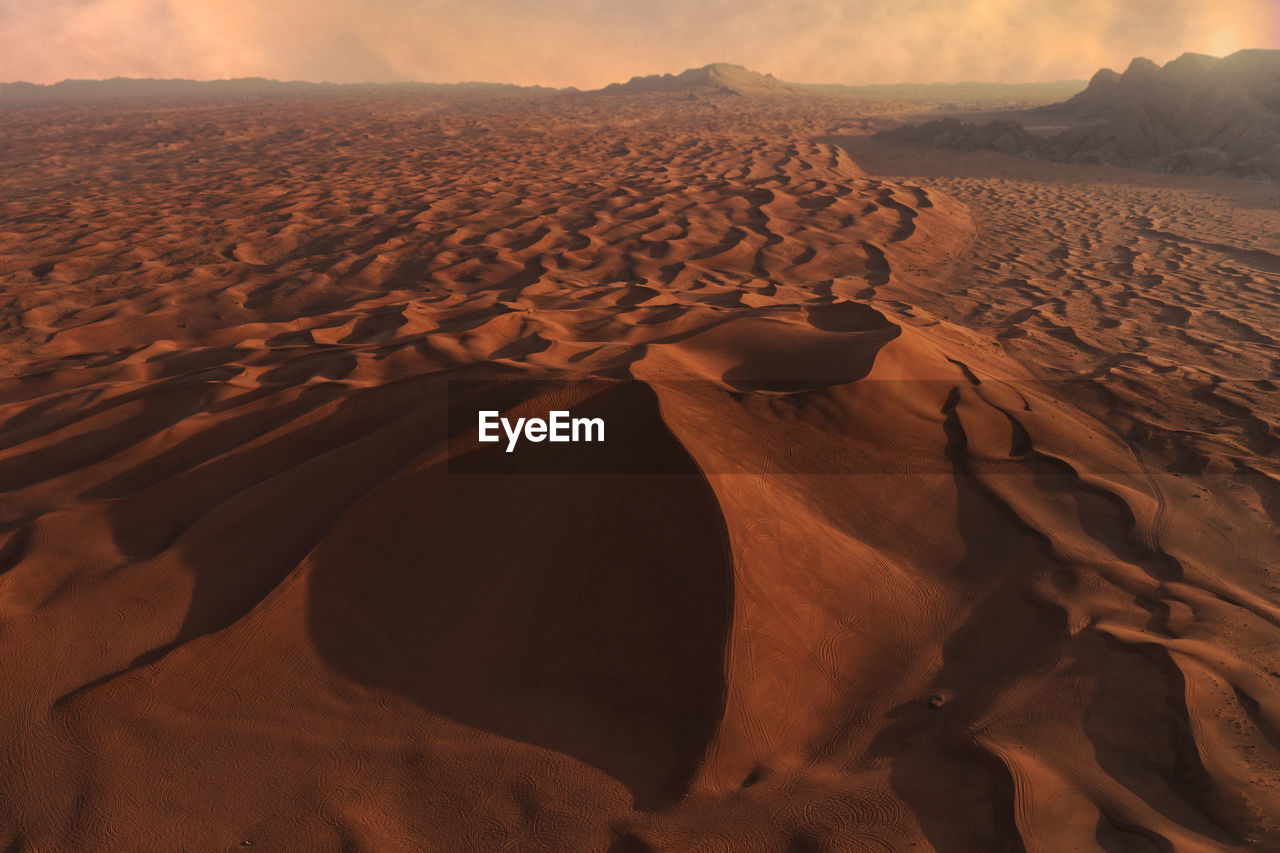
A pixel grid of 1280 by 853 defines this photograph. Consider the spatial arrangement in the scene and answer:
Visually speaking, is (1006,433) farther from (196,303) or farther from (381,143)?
(381,143)

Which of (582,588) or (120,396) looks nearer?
(582,588)

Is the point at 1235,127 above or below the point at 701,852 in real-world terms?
above

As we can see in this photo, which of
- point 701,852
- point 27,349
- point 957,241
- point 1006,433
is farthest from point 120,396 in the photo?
point 957,241

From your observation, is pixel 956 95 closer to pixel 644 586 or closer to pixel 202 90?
pixel 644 586

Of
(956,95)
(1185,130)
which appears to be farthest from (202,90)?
(1185,130)

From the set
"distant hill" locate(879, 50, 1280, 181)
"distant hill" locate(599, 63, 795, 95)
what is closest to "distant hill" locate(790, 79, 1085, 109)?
"distant hill" locate(599, 63, 795, 95)

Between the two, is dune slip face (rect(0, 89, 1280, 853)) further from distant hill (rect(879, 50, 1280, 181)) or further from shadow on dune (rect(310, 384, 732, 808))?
distant hill (rect(879, 50, 1280, 181))
